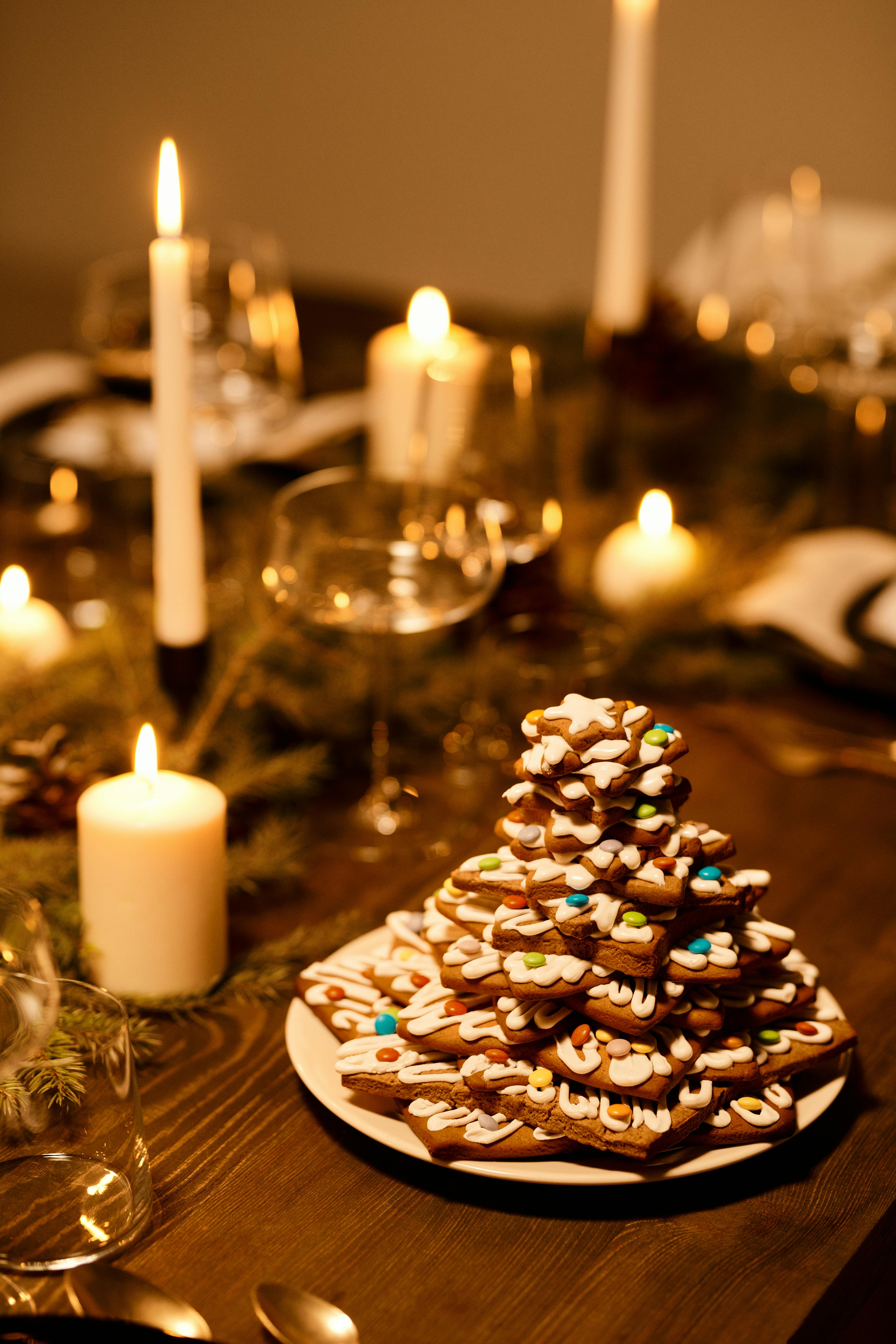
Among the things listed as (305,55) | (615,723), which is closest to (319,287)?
(615,723)

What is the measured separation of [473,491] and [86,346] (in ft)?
2.32

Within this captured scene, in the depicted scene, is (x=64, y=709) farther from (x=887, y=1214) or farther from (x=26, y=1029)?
(x=887, y=1214)

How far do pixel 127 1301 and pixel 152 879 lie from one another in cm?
25

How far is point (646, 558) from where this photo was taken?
4.36 ft

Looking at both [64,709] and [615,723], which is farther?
[64,709]

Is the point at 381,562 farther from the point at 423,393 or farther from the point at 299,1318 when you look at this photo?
the point at 299,1318

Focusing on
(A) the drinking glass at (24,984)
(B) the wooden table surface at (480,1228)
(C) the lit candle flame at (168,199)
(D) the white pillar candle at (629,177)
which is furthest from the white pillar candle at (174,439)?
(D) the white pillar candle at (629,177)

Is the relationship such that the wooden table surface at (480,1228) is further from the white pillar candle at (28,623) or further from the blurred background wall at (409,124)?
the blurred background wall at (409,124)

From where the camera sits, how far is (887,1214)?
0.68m

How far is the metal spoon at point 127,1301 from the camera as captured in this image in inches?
23.0

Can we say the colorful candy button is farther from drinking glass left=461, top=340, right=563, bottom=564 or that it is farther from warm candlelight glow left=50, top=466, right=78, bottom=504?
warm candlelight glow left=50, top=466, right=78, bottom=504

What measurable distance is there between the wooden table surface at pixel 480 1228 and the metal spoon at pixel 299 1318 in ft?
0.04

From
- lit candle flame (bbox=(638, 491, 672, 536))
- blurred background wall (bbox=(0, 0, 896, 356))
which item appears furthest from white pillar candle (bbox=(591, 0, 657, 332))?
blurred background wall (bbox=(0, 0, 896, 356))

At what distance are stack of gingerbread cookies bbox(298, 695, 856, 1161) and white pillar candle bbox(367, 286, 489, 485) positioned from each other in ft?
1.45
